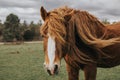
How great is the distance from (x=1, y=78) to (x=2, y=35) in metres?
32.5

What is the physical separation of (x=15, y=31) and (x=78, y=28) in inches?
1415

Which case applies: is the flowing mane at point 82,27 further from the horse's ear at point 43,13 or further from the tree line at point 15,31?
the tree line at point 15,31

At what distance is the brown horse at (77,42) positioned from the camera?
2666mm

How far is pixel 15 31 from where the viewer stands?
38.4 meters

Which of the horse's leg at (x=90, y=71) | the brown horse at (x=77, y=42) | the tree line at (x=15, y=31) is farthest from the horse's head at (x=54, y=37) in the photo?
the tree line at (x=15, y=31)

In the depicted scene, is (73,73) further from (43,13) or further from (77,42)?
(43,13)

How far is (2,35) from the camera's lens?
38.8 metres

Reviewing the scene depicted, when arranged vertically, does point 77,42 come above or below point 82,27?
below

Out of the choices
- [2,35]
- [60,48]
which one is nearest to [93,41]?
[60,48]

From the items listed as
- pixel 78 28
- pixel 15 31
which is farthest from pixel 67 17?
pixel 15 31

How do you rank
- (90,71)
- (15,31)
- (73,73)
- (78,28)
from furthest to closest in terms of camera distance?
(15,31), (73,73), (90,71), (78,28)

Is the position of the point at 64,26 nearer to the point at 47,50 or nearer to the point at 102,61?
the point at 47,50

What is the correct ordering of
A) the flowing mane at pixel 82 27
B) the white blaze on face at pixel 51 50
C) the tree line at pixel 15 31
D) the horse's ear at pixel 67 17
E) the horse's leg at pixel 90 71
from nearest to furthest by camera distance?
the white blaze on face at pixel 51 50
the flowing mane at pixel 82 27
the horse's ear at pixel 67 17
the horse's leg at pixel 90 71
the tree line at pixel 15 31

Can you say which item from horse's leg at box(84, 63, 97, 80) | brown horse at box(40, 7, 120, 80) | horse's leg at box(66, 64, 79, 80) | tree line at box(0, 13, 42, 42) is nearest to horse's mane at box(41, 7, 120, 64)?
brown horse at box(40, 7, 120, 80)
